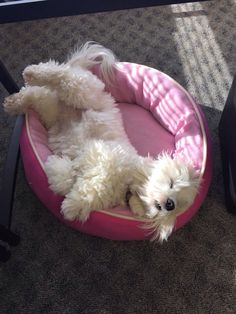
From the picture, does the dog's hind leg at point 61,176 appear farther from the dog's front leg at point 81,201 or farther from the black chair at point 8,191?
the black chair at point 8,191

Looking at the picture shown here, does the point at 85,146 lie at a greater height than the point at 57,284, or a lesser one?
greater

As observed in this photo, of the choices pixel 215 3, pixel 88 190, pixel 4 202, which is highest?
pixel 215 3

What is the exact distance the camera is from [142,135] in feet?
4.16

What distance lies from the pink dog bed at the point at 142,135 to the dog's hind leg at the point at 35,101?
0.11ft

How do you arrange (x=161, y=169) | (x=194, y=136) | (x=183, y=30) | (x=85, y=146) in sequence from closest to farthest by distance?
(x=161, y=169)
(x=85, y=146)
(x=194, y=136)
(x=183, y=30)

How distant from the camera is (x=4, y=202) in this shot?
44.9 inches

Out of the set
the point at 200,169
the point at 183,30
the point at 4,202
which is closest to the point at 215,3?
the point at 183,30

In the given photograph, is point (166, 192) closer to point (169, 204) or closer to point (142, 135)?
point (169, 204)

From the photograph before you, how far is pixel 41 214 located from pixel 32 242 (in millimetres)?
101

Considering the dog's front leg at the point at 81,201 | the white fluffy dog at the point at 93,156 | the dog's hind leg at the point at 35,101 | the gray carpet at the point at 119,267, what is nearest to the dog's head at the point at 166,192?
the white fluffy dog at the point at 93,156

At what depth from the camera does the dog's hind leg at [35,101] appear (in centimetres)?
115

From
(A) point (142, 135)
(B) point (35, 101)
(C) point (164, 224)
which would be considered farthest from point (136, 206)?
(B) point (35, 101)

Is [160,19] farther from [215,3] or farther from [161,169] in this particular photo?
[161,169]

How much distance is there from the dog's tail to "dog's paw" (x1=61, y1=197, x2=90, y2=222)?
53cm
